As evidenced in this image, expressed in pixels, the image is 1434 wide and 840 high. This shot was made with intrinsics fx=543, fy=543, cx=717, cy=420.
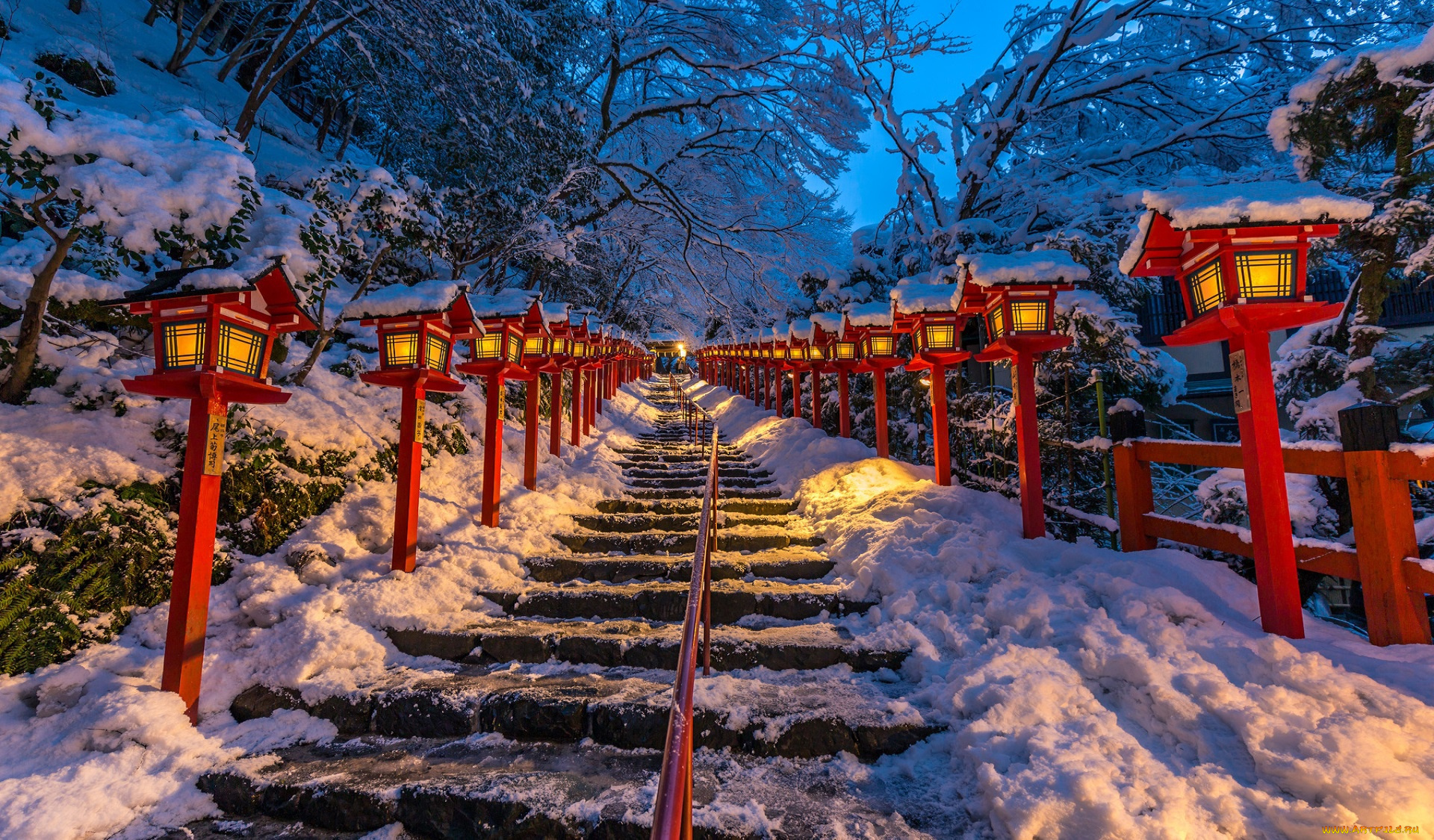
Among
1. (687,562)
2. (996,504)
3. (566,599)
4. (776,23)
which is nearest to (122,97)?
(566,599)

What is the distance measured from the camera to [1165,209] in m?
3.40

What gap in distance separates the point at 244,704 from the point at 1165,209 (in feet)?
21.9

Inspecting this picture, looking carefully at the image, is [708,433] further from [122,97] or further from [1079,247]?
[122,97]

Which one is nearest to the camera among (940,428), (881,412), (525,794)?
(525,794)

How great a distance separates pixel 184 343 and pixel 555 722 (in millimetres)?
3374

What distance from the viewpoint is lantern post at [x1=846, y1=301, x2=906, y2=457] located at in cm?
840

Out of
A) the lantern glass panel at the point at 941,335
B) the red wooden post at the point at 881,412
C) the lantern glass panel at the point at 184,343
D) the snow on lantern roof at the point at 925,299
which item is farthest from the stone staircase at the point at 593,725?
the red wooden post at the point at 881,412

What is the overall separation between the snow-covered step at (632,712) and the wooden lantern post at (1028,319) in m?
2.69

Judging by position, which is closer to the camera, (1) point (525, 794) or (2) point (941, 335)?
(1) point (525, 794)

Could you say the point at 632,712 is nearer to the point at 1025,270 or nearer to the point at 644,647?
the point at 644,647

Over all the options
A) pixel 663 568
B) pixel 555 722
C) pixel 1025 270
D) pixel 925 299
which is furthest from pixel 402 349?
pixel 1025 270

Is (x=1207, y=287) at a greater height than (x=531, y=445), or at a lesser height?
greater

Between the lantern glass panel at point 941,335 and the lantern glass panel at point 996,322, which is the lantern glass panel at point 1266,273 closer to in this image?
the lantern glass panel at point 996,322

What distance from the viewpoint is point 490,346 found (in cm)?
644
